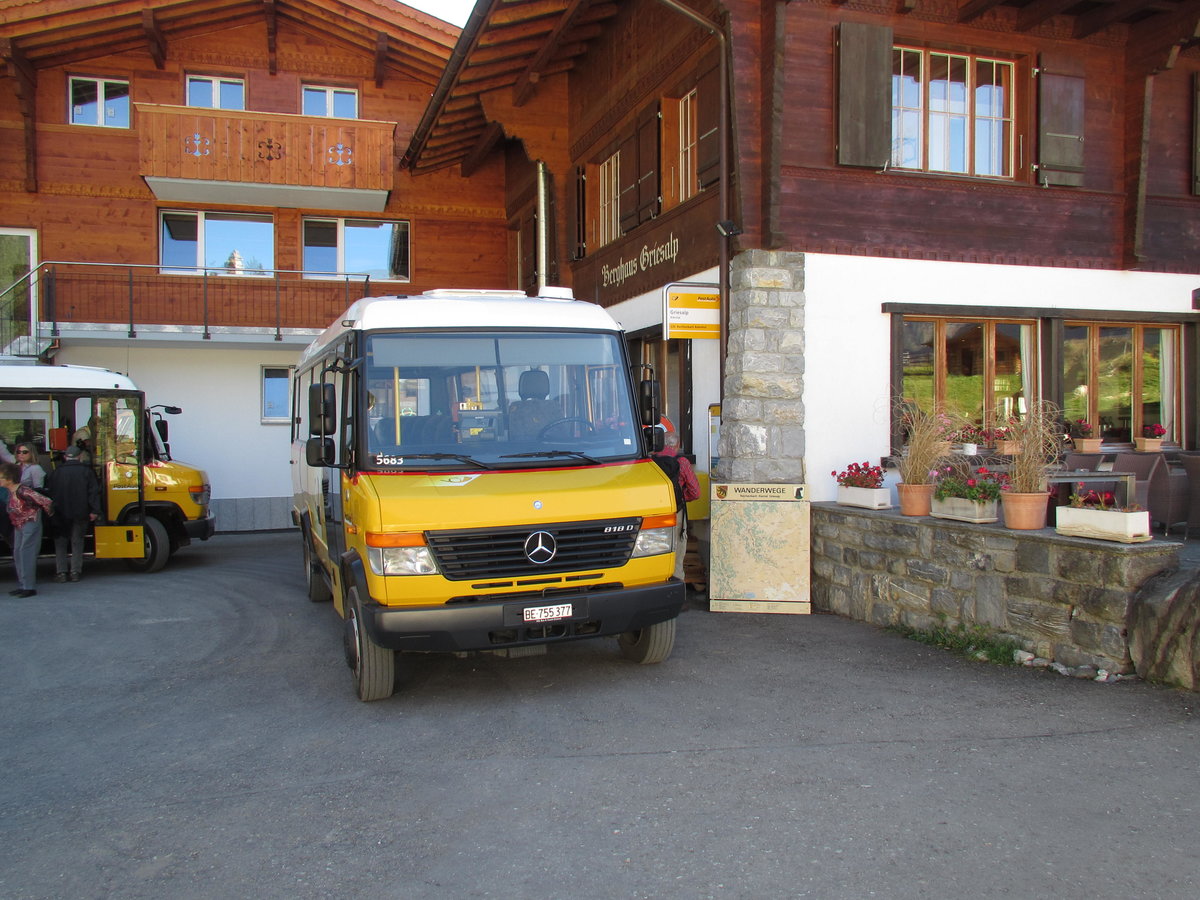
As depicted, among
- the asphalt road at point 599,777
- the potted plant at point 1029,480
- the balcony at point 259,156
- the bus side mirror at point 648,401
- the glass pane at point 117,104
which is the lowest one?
the asphalt road at point 599,777

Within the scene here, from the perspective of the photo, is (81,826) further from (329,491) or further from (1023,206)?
(1023,206)

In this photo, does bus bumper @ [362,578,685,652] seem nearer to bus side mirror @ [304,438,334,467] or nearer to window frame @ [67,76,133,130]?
bus side mirror @ [304,438,334,467]

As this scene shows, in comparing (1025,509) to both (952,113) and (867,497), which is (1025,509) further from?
(952,113)

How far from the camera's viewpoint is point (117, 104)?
17141mm

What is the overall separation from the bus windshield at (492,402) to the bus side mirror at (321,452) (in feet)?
1.23

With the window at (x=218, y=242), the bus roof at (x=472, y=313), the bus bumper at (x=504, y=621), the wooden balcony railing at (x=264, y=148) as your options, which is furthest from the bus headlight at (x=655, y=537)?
the window at (x=218, y=242)

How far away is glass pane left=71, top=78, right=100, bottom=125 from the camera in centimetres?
1695

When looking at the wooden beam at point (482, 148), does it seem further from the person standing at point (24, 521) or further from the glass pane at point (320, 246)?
the person standing at point (24, 521)

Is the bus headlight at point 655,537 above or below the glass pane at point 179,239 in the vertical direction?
below

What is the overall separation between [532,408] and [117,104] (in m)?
15.0

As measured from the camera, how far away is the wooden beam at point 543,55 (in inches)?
456

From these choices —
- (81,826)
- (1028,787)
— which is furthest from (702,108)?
(81,826)

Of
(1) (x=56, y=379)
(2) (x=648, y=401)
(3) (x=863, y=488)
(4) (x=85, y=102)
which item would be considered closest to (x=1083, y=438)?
(3) (x=863, y=488)

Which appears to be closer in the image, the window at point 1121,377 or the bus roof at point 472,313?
the bus roof at point 472,313
